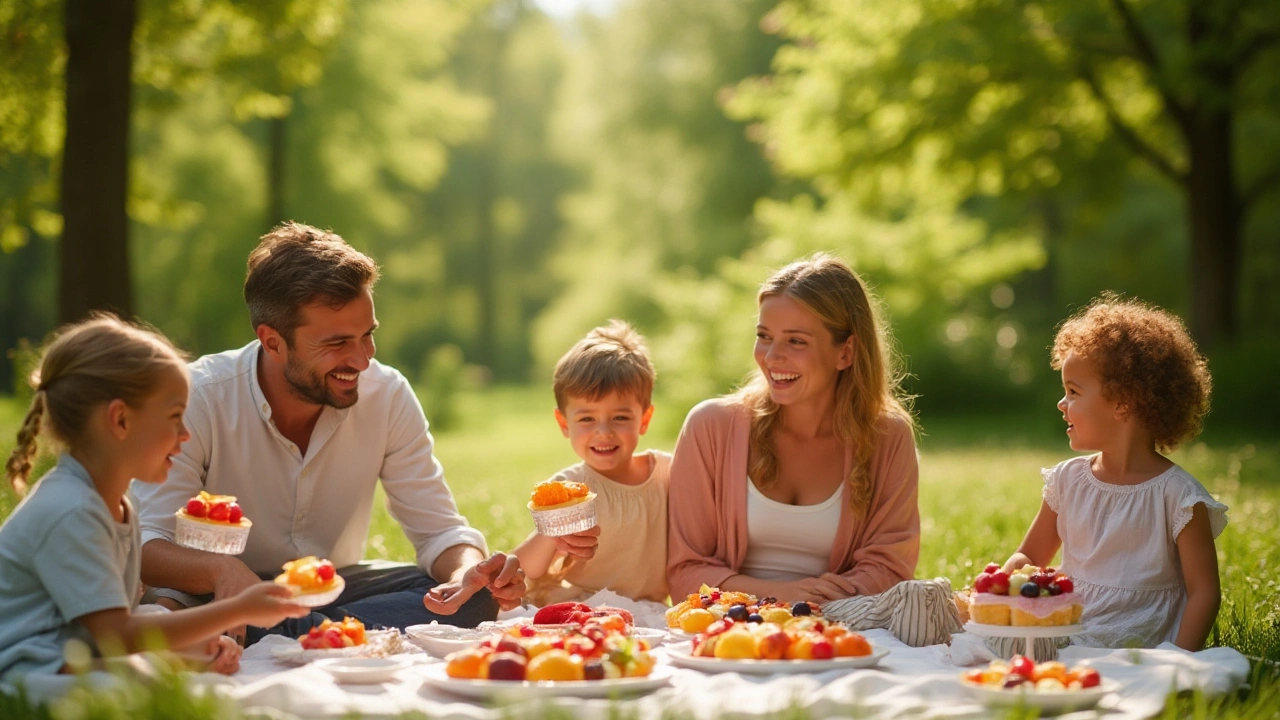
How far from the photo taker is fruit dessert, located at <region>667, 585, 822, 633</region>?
14.3 feet

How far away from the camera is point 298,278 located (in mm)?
4992

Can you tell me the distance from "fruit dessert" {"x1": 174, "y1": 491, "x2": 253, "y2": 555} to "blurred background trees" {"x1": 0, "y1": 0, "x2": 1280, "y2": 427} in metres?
6.83

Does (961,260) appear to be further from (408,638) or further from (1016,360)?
(408,638)

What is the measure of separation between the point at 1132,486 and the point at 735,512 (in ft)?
5.18

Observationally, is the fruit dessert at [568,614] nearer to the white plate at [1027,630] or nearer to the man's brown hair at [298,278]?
the white plate at [1027,630]

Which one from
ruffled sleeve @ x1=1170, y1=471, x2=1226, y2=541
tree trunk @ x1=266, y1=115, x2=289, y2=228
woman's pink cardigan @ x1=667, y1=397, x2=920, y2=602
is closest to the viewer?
ruffled sleeve @ x1=1170, y1=471, x2=1226, y2=541

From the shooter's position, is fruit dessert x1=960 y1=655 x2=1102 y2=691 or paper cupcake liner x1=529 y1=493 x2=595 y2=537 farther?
paper cupcake liner x1=529 y1=493 x2=595 y2=537

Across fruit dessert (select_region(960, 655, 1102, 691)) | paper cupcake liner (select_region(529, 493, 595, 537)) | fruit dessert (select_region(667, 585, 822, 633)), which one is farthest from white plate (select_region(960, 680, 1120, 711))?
paper cupcake liner (select_region(529, 493, 595, 537))

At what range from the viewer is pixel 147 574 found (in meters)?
4.68

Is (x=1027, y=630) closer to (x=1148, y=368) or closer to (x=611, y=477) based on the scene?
(x=1148, y=368)

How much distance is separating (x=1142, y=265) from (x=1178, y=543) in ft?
87.2

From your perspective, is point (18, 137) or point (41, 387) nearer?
point (41, 387)

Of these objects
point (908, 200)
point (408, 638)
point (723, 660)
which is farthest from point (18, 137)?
point (908, 200)

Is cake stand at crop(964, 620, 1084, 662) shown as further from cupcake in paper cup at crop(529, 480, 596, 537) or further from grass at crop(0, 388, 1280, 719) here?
cupcake in paper cup at crop(529, 480, 596, 537)
